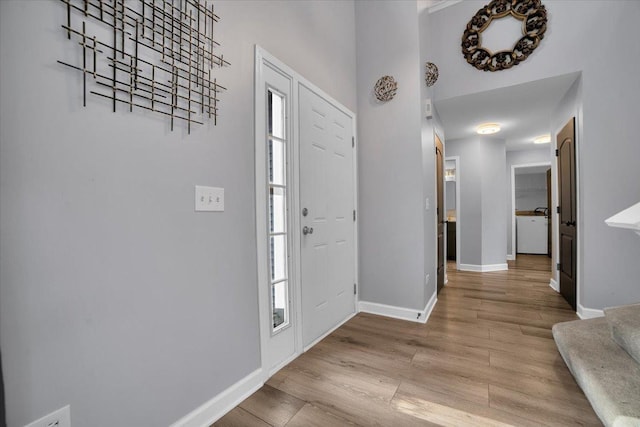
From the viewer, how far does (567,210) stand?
326 centimetres

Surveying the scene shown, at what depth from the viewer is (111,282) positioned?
3.45ft

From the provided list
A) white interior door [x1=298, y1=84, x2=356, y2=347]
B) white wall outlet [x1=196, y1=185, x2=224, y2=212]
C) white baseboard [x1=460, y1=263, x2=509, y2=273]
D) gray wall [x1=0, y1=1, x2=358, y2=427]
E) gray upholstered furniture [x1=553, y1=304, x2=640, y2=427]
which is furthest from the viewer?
white baseboard [x1=460, y1=263, x2=509, y2=273]

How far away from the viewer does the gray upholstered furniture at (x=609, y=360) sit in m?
1.23

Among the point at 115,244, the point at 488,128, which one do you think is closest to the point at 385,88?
the point at 488,128

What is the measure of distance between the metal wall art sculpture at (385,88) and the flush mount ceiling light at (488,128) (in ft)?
7.61

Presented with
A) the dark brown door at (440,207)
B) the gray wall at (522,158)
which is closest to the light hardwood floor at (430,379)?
the dark brown door at (440,207)

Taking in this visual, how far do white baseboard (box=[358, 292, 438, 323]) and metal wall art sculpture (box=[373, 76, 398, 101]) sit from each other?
207 cm

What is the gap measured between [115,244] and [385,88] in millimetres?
2624

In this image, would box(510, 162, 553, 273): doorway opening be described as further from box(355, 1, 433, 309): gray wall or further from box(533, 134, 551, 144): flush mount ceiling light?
box(355, 1, 433, 309): gray wall

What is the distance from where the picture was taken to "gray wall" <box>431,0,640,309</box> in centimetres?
251

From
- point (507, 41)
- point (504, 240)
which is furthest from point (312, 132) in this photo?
point (504, 240)

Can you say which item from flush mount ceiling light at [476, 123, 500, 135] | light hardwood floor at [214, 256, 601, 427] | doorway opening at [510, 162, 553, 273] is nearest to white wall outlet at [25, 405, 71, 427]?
Result: light hardwood floor at [214, 256, 601, 427]

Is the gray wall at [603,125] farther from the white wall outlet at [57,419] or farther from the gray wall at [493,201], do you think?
the white wall outlet at [57,419]

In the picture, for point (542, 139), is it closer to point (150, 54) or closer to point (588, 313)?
point (588, 313)
